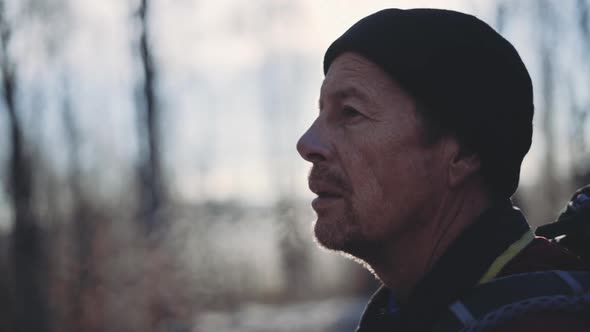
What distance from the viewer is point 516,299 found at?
4.54ft

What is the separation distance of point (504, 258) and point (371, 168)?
1.51ft

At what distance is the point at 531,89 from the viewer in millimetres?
1796

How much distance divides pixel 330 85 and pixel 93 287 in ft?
25.2

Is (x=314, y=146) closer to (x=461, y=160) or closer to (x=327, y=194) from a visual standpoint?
(x=327, y=194)

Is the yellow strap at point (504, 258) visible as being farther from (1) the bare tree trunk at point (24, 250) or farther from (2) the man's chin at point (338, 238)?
(1) the bare tree trunk at point (24, 250)

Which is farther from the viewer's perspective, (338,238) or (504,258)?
(338,238)

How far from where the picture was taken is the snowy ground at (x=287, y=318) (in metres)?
11.1

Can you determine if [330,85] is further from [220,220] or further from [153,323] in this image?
[220,220]

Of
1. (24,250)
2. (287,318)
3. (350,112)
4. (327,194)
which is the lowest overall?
(287,318)

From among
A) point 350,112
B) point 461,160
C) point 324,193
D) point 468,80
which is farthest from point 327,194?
point 468,80

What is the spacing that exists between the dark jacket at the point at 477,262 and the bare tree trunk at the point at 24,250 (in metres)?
7.81

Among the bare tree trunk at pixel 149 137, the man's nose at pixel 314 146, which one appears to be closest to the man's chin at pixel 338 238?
the man's nose at pixel 314 146

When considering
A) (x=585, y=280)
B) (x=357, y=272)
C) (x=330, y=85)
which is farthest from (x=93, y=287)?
(x=357, y=272)

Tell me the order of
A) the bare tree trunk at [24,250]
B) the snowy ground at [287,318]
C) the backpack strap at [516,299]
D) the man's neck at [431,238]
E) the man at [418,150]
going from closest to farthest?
the backpack strap at [516,299]
the man at [418,150]
the man's neck at [431,238]
the bare tree trunk at [24,250]
the snowy ground at [287,318]
